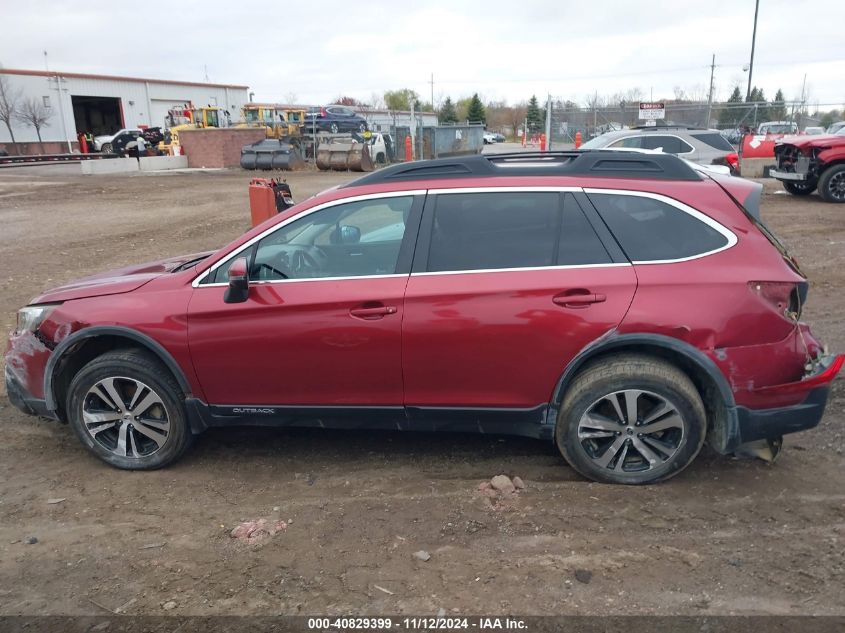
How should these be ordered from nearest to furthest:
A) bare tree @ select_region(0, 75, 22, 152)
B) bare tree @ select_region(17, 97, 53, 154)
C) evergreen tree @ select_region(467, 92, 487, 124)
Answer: bare tree @ select_region(0, 75, 22, 152)
bare tree @ select_region(17, 97, 53, 154)
evergreen tree @ select_region(467, 92, 487, 124)

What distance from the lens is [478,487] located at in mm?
3779

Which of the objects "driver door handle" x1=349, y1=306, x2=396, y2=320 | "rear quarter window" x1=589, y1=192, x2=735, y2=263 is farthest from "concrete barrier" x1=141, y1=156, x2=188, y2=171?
"rear quarter window" x1=589, y1=192, x2=735, y2=263

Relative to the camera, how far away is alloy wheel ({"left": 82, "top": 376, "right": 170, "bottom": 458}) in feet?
13.2

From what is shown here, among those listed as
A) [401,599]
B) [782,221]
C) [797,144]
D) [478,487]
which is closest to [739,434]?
[478,487]

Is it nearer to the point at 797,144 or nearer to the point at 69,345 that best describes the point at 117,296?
the point at 69,345

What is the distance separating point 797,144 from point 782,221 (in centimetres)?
305

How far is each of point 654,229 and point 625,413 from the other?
1.02 meters

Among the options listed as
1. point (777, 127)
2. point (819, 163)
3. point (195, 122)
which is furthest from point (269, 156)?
point (777, 127)

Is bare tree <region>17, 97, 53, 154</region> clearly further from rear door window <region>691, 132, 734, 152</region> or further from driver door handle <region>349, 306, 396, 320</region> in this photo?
driver door handle <region>349, 306, 396, 320</region>

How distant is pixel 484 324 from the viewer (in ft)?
11.6

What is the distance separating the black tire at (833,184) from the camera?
1387 centimetres

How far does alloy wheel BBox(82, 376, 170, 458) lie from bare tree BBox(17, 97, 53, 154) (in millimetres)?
51599

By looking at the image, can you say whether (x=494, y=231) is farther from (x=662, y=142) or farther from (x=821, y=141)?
(x=821, y=141)

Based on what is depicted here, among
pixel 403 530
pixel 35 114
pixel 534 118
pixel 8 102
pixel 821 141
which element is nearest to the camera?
pixel 403 530
